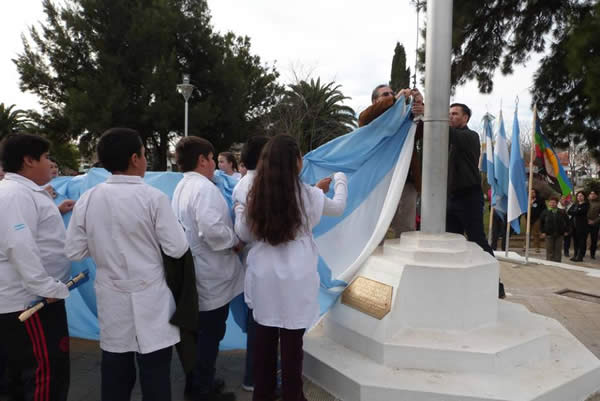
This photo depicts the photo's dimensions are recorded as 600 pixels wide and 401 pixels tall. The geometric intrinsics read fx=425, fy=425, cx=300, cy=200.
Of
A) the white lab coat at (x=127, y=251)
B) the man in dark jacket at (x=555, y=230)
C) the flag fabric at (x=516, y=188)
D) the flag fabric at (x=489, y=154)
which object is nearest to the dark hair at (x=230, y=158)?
the white lab coat at (x=127, y=251)

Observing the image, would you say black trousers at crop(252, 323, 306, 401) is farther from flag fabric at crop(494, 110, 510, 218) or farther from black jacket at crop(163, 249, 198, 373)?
flag fabric at crop(494, 110, 510, 218)

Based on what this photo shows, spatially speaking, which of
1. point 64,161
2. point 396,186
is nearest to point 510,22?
point 396,186

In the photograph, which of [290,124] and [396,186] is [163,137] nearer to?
[290,124]

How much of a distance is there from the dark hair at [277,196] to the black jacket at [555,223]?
862cm

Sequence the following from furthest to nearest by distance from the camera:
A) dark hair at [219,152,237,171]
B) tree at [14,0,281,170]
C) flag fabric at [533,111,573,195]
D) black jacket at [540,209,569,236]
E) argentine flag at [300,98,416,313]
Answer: tree at [14,0,281,170]
black jacket at [540,209,569,236]
flag fabric at [533,111,573,195]
dark hair at [219,152,237,171]
argentine flag at [300,98,416,313]

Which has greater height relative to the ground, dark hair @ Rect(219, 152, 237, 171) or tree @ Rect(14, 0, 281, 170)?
tree @ Rect(14, 0, 281, 170)

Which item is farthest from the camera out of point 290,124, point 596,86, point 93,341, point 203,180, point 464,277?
point 290,124

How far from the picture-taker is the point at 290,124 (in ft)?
79.9

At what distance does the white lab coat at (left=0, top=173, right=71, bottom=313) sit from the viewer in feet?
6.87

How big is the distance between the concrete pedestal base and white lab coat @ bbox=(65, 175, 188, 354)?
133cm

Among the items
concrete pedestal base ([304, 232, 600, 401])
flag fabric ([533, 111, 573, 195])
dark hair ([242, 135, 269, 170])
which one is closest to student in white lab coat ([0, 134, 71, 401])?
dark hair ([242, 135, 269, 170])

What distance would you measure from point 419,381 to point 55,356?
211cm

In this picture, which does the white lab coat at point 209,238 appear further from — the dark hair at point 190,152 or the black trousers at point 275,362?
the black trousers at point 275,362

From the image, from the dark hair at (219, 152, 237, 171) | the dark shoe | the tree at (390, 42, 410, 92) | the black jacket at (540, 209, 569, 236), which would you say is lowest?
the dark shoe
